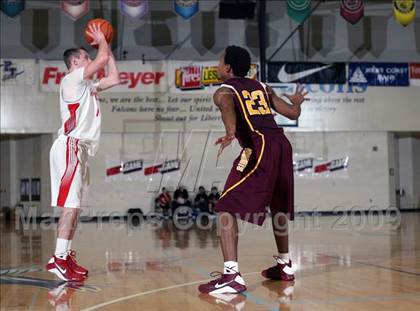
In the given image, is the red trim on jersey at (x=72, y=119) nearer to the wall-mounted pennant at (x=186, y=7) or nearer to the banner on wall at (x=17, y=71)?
the wall-mounted pennant at (x=186, y=7)

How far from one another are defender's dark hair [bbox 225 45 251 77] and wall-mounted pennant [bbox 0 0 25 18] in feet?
54.5

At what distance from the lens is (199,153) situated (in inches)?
830

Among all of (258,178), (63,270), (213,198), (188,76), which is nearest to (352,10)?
Answer: (188,76)

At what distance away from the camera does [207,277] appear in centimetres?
552

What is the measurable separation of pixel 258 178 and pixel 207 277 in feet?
3.95

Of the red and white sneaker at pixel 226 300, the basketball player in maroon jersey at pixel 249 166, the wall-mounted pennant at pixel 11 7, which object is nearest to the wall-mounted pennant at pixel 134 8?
the wall-mounted pennant at pixel 11 7

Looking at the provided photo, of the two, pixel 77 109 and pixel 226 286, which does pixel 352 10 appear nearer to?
pixel 77 109

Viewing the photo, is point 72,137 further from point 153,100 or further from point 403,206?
point 403,206

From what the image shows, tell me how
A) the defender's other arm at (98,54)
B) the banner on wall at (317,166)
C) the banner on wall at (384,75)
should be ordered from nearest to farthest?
the defender's other arm at (98,54) → the banner on wall at (384,75) → the banner on wall at (317,166)

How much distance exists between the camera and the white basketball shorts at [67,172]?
5.54 metres

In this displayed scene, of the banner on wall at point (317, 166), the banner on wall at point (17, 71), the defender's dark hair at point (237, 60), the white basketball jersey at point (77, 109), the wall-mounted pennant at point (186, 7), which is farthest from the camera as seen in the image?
the banner on wall at point (317, 166)

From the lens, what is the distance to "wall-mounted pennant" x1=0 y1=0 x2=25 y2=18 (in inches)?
Answer: 784

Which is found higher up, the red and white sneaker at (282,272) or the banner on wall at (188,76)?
the banner on wall at (188,76)

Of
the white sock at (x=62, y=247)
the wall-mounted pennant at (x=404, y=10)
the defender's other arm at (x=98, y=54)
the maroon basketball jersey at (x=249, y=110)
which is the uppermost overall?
the wall-mounted pennant at (x=404, y=10)
